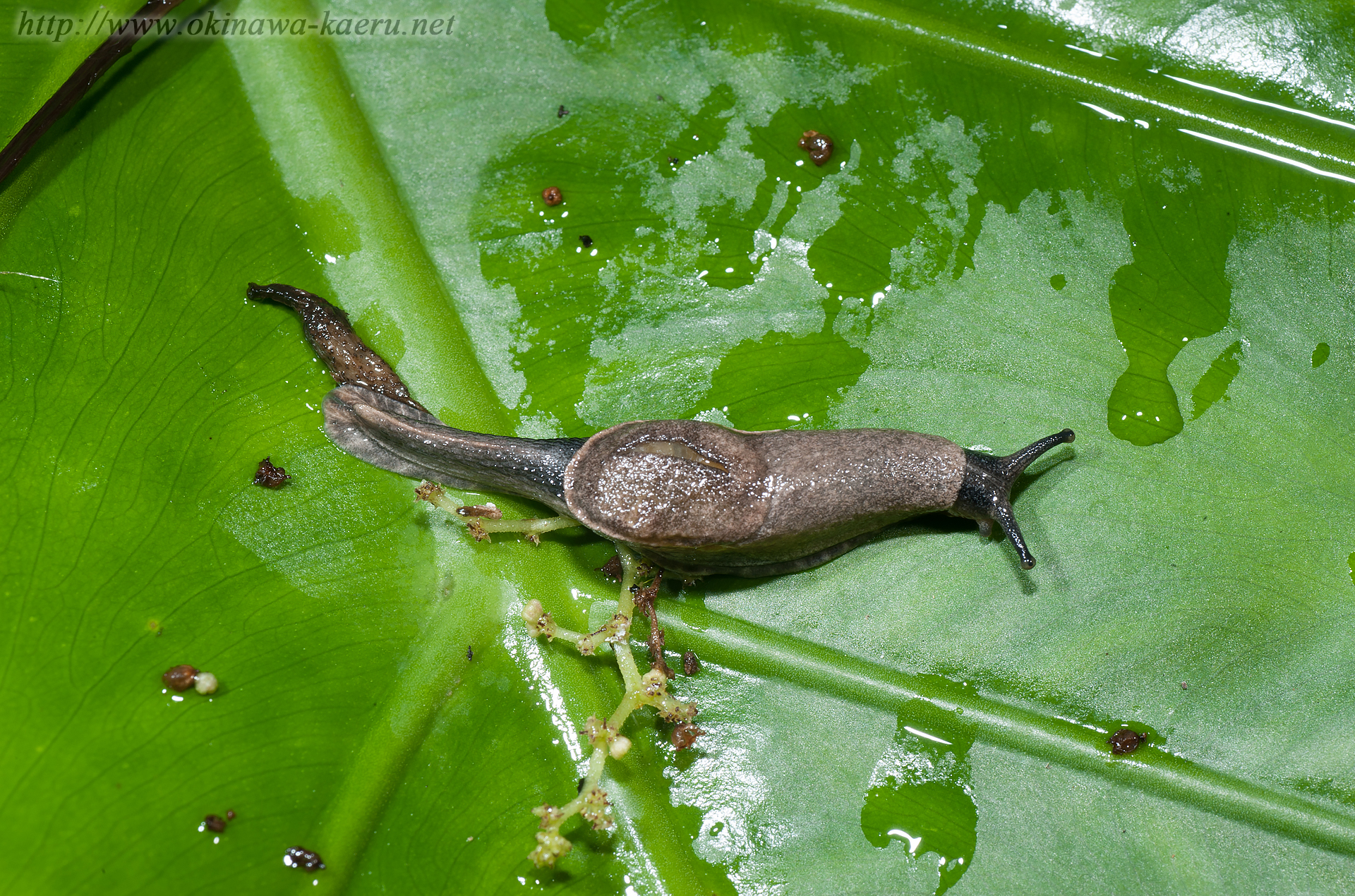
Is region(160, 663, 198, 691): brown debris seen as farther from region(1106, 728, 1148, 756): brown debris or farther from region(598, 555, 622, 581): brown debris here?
region(1106, 728, 1148, 756): brown debris

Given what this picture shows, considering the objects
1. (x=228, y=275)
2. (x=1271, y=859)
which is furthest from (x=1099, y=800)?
(x=228, y=275)

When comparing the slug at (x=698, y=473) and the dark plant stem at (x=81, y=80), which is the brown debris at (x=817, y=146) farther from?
the dark plant stem at (x=81, y=80)

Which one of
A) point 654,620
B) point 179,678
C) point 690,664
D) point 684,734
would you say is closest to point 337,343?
point 179,678

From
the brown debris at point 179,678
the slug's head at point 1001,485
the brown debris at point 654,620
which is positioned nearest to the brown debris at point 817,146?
the slug's head at point 1001,485

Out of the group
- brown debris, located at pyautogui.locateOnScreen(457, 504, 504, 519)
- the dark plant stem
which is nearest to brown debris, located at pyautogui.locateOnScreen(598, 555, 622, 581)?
brown debris, located at pyautogui.locateOnScreen(457, 504, 504, 519)

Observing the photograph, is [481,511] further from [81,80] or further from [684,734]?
[81,80]

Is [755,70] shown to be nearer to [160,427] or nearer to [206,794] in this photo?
[160,427]
